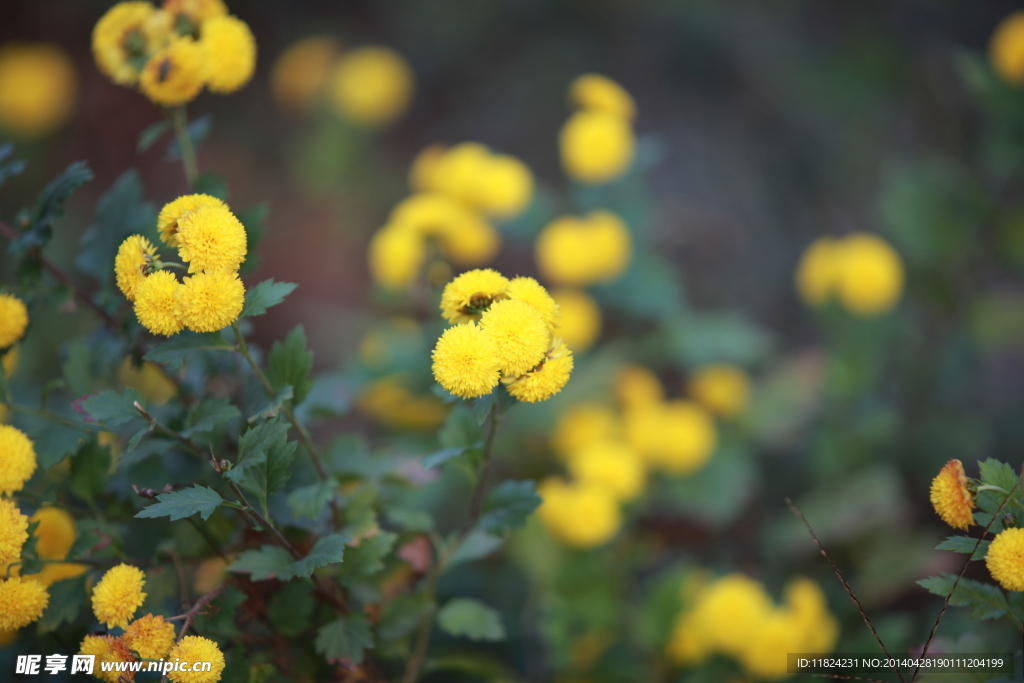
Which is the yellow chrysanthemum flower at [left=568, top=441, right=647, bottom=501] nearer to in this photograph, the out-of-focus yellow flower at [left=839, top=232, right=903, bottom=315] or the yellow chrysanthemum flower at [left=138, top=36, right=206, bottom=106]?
the out-of-focus yellow flower at [left=839, top=232, right=903, bottom=315]

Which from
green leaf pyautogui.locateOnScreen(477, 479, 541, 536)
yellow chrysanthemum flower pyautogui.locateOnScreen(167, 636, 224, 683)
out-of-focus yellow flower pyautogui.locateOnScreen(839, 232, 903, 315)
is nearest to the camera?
yellow chrysanthemum flower pyautogui.locateOnScreen(167, 636, 224, 683)

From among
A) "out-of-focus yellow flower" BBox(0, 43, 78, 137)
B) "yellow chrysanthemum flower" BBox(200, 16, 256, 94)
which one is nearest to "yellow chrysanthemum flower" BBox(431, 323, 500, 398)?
"yellow chrysanthemum flower" BBox(200, 16, 256, 94)

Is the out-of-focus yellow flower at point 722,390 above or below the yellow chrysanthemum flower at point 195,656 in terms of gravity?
below

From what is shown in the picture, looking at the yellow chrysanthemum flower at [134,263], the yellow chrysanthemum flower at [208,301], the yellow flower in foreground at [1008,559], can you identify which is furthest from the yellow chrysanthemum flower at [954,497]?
the yellow chrysanthemum flower at [134,263]

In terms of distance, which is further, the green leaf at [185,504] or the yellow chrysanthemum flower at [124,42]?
the yellow chrysanthemum flower at [124,42]

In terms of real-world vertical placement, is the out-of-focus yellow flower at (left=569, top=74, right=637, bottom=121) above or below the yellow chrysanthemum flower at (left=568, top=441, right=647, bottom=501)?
above

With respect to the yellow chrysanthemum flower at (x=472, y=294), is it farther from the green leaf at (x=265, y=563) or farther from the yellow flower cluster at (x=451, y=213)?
the yellow flower cluster at (x=451, y=213)

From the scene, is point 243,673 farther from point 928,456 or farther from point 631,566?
point 928,456

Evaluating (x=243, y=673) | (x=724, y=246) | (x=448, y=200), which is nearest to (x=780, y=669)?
(x=243, y=673)
